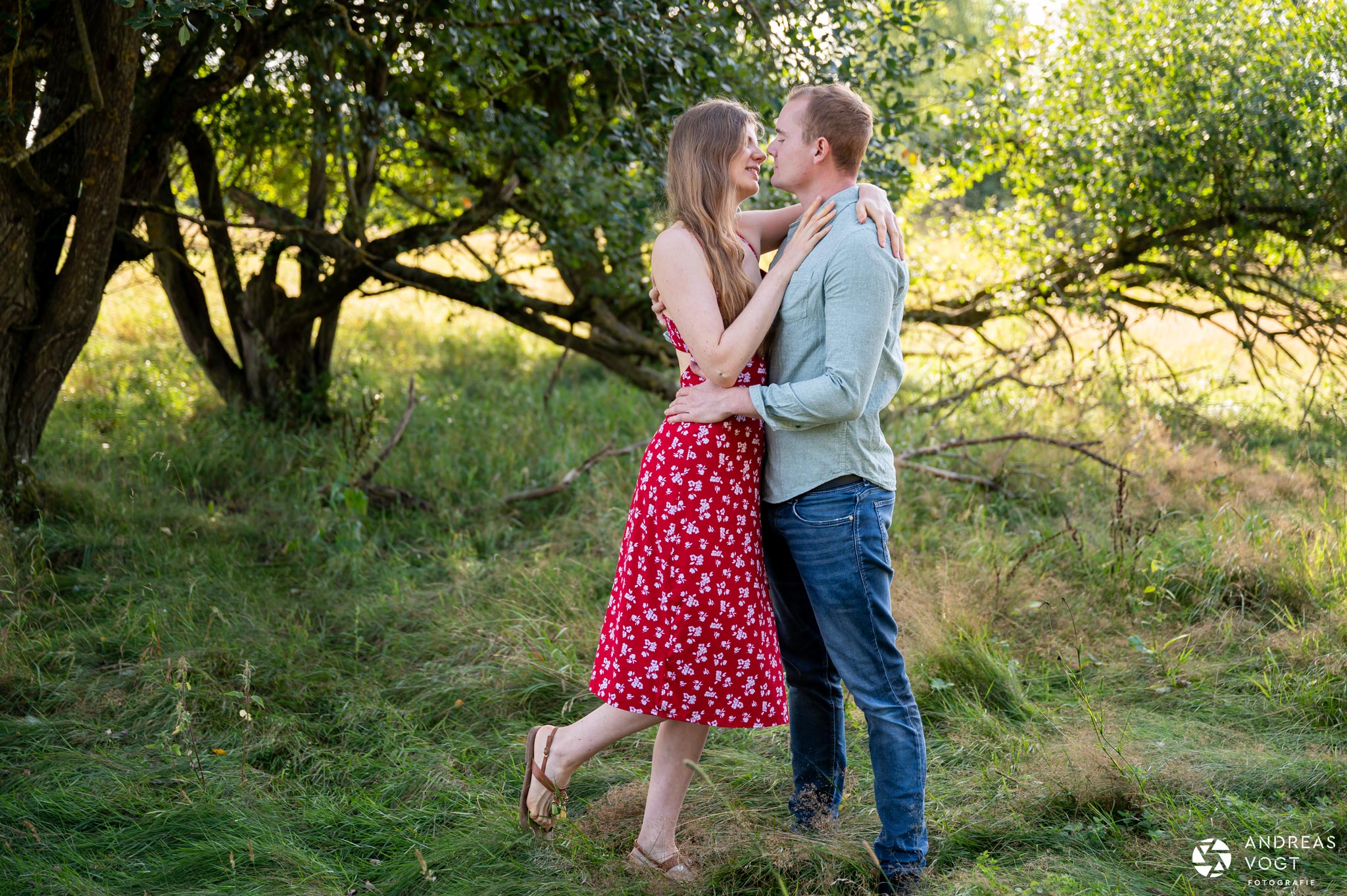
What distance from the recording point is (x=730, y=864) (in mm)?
2750

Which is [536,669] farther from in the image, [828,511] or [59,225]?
[59,225]

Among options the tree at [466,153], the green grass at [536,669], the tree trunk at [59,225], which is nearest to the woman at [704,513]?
the green grass at [536,669]

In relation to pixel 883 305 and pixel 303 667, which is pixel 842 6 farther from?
pixel 303 667

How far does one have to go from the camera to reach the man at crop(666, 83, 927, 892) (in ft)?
7.99

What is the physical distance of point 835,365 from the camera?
95.1 inches

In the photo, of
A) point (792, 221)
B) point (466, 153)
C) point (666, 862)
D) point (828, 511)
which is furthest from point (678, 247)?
point (466, 153)

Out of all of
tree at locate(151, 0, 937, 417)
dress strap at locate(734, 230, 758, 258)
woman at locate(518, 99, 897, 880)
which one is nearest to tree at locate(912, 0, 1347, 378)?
tree at locate(151, 0, 937, 417)

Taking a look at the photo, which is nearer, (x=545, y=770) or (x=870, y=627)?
(x=870, y=627)

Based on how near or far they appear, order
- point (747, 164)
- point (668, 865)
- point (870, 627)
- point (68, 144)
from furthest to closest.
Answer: point (68, 144)
point (668, 865)
point (747, 164)
point (870, 627)

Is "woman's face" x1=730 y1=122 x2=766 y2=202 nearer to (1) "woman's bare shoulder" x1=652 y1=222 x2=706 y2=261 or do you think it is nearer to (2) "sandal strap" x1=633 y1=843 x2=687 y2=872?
(1) "woman's bare shoulder" x1=652 y1=222 x2=706 y2=261

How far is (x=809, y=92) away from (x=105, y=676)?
10.6 feet

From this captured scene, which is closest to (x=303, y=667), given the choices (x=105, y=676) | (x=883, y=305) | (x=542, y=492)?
(x=105, y=676)

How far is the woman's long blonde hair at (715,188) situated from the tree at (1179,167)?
13.6 ft

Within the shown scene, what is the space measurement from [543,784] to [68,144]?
3866 millimetres
